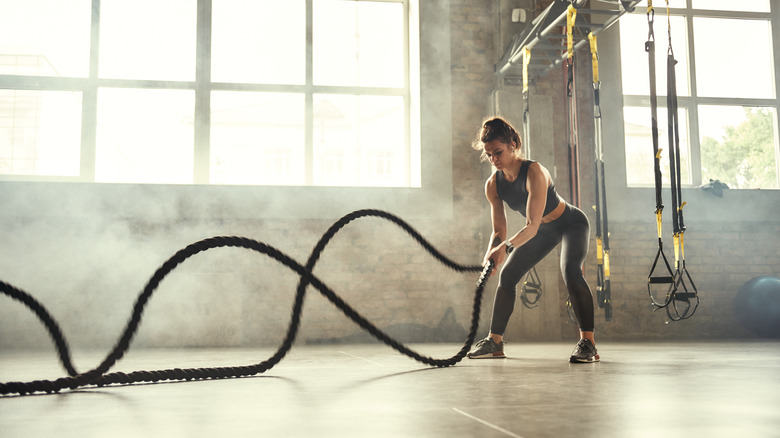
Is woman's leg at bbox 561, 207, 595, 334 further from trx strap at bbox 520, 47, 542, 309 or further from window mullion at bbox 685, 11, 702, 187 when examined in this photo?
window mullion at bbox 685, 11, 702, 187

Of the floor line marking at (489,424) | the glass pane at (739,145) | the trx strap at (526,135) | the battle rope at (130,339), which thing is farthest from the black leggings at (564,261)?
the glass pane at (739,145)

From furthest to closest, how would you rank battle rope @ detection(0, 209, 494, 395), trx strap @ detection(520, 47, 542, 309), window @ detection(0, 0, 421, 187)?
window @ detection(0, 0, 421, 187)
trx strap @ detection(520, 47, 542, 309)
battle rope @ detection(0, 209, 494, 395)

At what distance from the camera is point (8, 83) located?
6.14 m

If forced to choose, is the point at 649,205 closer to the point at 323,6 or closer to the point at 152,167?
the point at 323,6

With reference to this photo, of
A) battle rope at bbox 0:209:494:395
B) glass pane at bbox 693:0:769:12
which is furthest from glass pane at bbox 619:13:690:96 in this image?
battle rope at bbox 0:209:494:395

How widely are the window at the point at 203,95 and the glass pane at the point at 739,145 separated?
3.04 metres

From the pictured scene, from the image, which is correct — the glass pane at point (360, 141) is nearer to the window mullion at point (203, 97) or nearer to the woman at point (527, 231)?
the window mullion at point (203, 97)

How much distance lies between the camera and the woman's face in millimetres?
3754

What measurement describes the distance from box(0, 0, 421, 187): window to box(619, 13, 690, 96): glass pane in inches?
86.4

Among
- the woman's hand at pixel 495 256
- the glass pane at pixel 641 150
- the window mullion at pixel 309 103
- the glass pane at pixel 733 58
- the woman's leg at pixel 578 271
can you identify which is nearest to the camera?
the woman's hand at pixel 495 256

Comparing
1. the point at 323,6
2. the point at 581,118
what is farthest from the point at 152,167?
the point at 581,118

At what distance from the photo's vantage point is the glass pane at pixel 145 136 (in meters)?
6.20

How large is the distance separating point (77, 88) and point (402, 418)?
5.47 m

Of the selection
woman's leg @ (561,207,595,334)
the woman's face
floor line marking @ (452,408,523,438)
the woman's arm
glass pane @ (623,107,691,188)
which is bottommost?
floor line marking @ (452,408,523,438)
